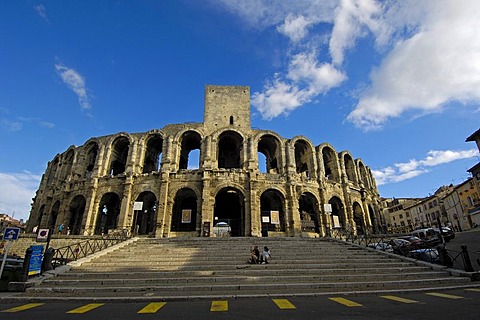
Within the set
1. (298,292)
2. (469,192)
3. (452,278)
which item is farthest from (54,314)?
(469,192)

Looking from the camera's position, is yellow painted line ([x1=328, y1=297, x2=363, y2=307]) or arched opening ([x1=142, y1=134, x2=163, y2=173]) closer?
yellow painted line ([x1=328, y1=297, x2=363, y2=307])

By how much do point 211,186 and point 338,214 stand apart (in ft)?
47.5

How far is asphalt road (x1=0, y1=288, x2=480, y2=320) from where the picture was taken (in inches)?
218

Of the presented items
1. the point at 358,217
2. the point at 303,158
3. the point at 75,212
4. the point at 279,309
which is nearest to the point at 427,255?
the point at 279,309

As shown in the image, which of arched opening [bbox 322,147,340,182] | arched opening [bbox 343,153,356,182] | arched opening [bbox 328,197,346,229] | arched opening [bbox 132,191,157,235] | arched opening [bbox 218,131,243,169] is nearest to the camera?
arched opening [bbox 328,197,346,229]

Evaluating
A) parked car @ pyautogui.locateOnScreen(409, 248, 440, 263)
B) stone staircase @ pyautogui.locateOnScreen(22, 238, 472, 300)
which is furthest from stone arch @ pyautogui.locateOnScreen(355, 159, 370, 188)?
parked car @ pyautogui.locateOnScreen(409, 248, 440, 263)

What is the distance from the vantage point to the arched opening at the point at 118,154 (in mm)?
29094

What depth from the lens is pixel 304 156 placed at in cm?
3073

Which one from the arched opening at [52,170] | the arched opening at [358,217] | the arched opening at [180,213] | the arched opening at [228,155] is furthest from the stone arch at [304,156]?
the arched opening at [52,170]

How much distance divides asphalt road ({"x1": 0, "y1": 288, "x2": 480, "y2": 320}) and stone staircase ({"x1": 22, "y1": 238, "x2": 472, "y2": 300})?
80cm

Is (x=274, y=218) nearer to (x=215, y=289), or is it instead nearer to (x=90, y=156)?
(x=215, y=289)

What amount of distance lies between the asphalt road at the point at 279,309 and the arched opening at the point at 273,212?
15.9 m

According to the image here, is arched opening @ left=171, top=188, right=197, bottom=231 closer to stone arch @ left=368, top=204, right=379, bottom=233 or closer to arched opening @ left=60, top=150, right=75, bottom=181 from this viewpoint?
arched opening @ left=60, top=150, right=75, bottom=181

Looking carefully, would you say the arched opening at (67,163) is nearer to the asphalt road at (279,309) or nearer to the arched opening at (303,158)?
the asphalt road at (279,309)
